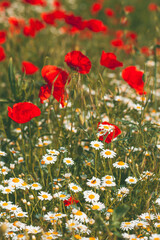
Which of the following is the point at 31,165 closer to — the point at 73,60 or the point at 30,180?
the point at 30,180

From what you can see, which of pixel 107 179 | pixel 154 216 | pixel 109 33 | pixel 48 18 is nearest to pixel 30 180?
pixel 107 179

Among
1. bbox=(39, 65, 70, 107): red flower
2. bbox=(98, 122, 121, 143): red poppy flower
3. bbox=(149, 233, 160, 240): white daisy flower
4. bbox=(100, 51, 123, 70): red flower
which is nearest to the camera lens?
bbox=(149, 233, 160, 240): white daisy flower

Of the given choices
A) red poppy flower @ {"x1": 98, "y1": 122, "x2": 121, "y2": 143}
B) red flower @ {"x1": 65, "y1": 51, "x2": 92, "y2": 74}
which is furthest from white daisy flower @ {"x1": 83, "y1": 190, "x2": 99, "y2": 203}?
red flower @ {"x1": 65, "y1": 51, "x2": 92, "y2": 74}

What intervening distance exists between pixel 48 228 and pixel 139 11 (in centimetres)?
845

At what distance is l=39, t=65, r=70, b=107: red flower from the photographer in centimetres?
223

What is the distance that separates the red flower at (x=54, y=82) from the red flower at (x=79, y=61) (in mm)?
89

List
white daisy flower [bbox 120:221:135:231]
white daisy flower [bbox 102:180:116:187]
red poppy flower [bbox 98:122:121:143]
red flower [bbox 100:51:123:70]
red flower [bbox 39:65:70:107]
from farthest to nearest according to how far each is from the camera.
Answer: red flower [bbox 100:51:123:70] → red flower [bbox 39:65:70:107] → red poppy flower [bbox 98:122:121:143] → white daisy flower [bbox 102:180:116:187] → white daisy flower [bbox 120:221:135:231]

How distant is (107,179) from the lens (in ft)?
6.49

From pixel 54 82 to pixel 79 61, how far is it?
0.22m

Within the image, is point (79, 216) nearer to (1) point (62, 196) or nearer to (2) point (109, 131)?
(1) point (62, 196)

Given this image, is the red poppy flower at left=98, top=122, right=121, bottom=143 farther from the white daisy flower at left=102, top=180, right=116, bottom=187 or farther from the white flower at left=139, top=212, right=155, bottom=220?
the white flower at left=139, top=212, right=155, bottom=220

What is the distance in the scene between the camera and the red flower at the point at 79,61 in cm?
224

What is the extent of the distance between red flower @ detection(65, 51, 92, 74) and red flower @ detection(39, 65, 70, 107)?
3.5 inches

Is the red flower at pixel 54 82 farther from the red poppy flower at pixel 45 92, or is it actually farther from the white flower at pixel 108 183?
the white flower at pixel 108 183
